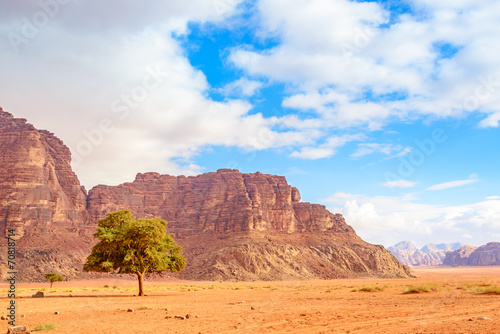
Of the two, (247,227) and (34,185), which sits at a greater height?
(34,185)

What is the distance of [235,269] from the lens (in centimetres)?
11481

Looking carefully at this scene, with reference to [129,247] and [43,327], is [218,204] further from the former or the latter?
[43,327]

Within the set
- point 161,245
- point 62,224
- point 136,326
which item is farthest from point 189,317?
point 62,224

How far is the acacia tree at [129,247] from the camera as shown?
37.9m

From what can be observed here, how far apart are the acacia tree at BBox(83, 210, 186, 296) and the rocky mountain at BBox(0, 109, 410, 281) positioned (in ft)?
240

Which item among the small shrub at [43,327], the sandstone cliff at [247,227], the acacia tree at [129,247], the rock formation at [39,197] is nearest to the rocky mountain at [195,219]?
the rock formation at [39,197]

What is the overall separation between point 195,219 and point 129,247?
5112 inches

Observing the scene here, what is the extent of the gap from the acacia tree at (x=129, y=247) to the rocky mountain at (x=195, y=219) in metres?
73.3

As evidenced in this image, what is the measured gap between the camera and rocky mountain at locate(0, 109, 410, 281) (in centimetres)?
11938

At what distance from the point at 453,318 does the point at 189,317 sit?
41.3 feet

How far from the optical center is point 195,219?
166750mm

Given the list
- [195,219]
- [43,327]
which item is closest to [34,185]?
[195,219]

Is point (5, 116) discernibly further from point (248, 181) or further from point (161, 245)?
point (161, 245)

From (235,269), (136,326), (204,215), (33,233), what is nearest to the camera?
(136,326)
